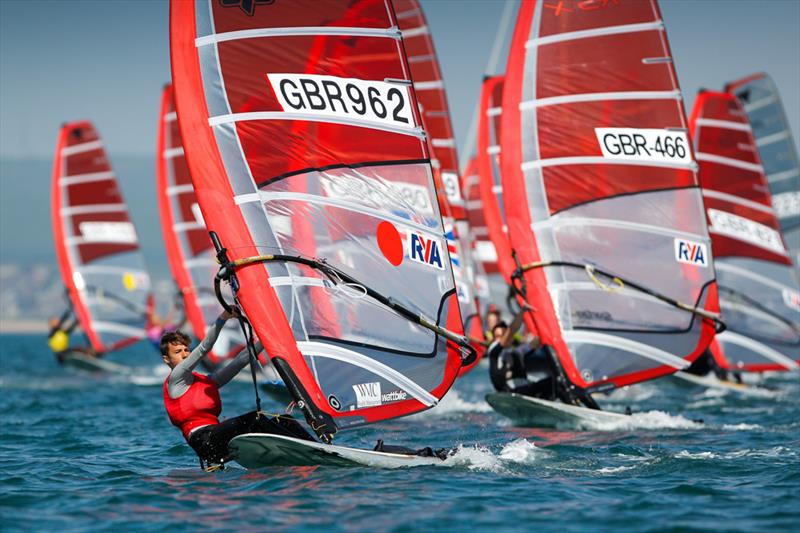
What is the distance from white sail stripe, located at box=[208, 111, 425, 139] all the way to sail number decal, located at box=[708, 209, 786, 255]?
8575 millimetres

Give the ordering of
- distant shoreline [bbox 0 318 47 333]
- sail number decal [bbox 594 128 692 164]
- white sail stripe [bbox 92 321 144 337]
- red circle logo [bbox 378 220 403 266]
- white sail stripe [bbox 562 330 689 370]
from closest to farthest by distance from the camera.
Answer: red circle logo [bbox 378 220 403 266], white sail stripe [bbox 562 330 689 370], sail number decal [bbox 594 128 692 164], white sail stripe [bbox 92 321 144 337], distant shoreline [bbox 0 318 47 333]

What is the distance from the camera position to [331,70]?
26.3 ft

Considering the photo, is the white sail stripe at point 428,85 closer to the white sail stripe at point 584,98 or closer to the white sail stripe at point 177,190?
the white sail stripe at point 584,98

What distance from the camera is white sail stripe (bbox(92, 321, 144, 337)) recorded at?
72.0 ft

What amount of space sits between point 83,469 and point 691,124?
1130 centimetres

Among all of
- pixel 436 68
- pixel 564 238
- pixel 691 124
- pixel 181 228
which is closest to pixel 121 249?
pixel 181 228

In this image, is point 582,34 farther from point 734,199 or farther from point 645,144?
point 734,199

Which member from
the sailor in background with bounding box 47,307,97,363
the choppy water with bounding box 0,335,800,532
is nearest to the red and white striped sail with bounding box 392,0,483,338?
the choppy water with bounding box 0,335,800,532

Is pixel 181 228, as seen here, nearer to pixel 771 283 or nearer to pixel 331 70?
pixel 771 283

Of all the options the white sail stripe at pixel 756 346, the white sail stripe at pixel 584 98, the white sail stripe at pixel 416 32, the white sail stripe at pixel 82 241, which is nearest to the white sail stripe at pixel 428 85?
the white sail stripe at pixel 416 32

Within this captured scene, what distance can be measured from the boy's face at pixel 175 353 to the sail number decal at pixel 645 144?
18.4 ft

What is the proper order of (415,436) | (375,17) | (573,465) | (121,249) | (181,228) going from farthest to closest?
(121,249), (181,228), (415,436), (375,17), (573,465)

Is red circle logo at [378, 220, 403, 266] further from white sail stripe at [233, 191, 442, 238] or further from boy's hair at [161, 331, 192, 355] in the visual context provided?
boy's hair at [161, 331, 192, 355]

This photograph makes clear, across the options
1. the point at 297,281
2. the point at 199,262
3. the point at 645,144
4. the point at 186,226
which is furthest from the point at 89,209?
the point at 297,281
